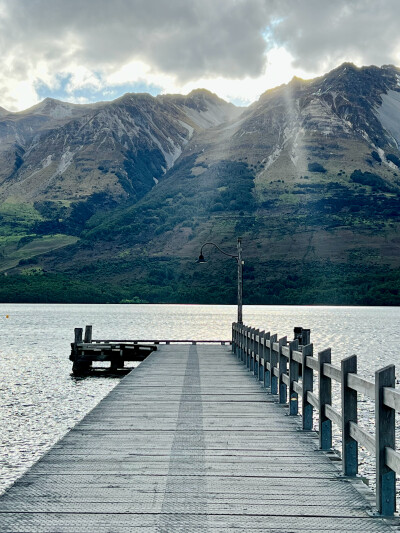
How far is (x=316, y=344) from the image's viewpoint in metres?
81.2

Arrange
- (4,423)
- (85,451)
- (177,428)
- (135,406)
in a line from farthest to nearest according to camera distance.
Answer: (4,423)
(135,406)
(177,428)
(85,451)

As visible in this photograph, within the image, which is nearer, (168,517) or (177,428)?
(168,517)

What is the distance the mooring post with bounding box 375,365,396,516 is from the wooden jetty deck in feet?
0.94

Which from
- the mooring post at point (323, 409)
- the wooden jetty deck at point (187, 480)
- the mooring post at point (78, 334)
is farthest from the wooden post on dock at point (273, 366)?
the mooring post at point (78, 334)

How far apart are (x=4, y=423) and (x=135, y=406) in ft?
37.5

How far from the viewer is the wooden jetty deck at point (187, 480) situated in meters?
6.52

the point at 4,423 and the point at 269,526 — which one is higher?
the point at 269,526

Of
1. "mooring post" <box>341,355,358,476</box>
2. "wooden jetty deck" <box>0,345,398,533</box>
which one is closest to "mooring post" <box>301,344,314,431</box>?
"wooden jetty deck" <box>0,345,398,533</box>

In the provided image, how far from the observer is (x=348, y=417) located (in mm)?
8641

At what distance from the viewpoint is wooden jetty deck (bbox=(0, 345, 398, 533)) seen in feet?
21.4

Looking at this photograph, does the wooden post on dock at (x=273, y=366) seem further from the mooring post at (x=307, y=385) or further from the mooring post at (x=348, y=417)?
the mooring post at (x=348, y=417)

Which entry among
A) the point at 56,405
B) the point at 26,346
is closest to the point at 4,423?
the point at 56,405

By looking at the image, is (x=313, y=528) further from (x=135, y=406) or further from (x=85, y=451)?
(x=135, y=406)

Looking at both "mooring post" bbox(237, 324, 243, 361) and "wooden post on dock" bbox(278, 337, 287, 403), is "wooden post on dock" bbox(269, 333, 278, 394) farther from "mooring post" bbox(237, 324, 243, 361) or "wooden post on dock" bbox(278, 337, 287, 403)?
"mooring post" bbox(237, 324, 243, 361)
